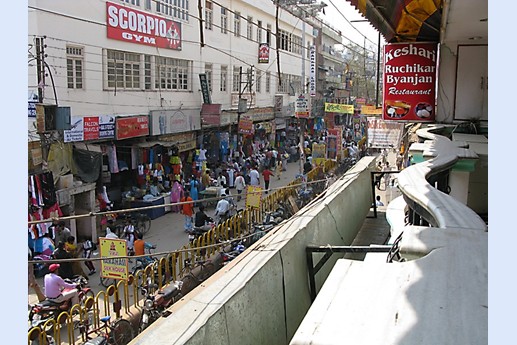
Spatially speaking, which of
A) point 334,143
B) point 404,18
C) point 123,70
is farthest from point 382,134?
point 404,18

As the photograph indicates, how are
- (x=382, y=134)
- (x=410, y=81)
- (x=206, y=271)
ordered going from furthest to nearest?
(x=382, y=134)
(x=206, y=271)
(x=410, y=81)

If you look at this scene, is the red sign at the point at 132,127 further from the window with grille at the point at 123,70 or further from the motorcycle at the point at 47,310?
the motorcycle at the point at 47,310

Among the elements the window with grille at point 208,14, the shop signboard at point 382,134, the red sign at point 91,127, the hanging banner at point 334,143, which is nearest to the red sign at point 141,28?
the red sign at point 91,127

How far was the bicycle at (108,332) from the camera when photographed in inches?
280

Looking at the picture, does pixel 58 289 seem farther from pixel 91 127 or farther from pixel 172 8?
pixel 172 8

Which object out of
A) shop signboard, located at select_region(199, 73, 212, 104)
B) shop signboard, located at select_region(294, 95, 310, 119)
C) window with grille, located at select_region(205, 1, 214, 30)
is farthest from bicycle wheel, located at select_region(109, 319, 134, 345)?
shop signboard, located at select_region(294, 95, 310, 119)

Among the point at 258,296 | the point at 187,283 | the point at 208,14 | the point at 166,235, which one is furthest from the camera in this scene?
the point at 208,14

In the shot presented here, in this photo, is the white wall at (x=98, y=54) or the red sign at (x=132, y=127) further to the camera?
the red sign at (x=132, y=127)

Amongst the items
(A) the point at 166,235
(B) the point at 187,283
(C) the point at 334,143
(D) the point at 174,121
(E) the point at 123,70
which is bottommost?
(A) the point at 166,235

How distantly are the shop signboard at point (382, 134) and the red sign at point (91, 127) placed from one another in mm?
12543

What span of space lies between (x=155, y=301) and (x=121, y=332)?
2.46 ft

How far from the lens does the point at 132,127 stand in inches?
627

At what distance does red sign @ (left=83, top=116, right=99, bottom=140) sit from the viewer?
13755 millimetres

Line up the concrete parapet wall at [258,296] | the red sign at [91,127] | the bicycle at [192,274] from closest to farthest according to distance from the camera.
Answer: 1. the concrete parapet wall at [258,296]
2. the bicycle at [192,274]
3. the red sign at [91,127]
